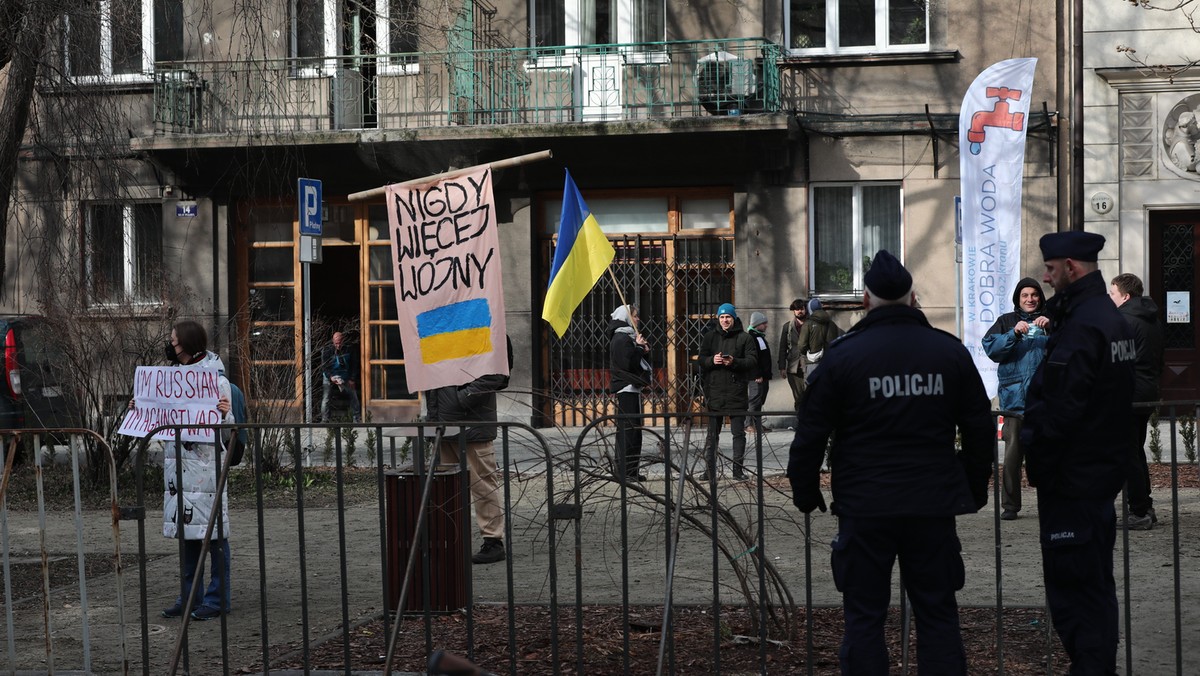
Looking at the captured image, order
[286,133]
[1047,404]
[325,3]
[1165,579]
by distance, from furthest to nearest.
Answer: [286,133], [325,3], [1165,579], [1047,404]

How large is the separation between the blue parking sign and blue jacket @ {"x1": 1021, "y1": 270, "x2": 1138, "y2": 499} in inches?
424

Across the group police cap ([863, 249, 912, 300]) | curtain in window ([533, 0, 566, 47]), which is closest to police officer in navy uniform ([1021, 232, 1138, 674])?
police cap ([863, 249, 912, 300])

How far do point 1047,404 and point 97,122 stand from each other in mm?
8126

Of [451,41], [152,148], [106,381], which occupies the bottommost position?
[106,381]

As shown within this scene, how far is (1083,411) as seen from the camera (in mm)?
5637

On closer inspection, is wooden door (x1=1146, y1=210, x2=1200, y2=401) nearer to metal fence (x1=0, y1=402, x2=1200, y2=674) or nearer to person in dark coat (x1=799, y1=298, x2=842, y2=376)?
person in dark coat (x1=799, y1=298, x2=842, y2=376)

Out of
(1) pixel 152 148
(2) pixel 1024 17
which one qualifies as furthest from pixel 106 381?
(2) pixel 1024 17

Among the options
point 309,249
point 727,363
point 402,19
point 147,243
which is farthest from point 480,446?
point 147,243

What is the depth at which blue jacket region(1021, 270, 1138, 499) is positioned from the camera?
18.6 ft

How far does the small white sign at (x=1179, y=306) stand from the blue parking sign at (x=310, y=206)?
452 inches

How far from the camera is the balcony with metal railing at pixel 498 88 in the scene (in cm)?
1883

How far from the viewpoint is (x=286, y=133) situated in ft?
49.6

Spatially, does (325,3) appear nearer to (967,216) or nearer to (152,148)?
(967,216)

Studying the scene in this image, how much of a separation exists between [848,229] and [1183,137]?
4.58m
